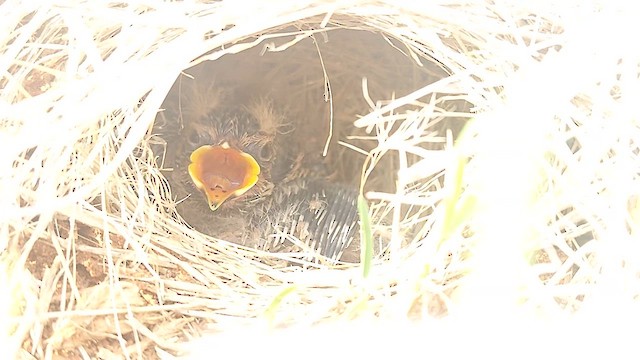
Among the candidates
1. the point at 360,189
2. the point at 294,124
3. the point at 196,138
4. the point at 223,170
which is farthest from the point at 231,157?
the point at 360,189

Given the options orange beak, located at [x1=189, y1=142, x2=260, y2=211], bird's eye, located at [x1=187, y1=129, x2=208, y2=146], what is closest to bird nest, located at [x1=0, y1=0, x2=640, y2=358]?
orange beak, located at [x1=189, y1=142, x2=260, y2=211]

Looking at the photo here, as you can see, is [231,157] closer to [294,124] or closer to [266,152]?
[266,152]

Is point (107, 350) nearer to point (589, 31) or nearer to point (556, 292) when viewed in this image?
point (556, 292)

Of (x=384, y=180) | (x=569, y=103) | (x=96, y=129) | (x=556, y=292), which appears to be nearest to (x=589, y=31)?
(x=569, y=103)

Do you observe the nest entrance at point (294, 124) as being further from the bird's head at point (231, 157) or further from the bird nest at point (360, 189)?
the bird nest at point (360, 189)

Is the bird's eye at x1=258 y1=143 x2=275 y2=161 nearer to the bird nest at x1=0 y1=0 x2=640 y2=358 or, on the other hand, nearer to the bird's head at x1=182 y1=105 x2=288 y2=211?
the bird's head at x1=182 y1=105 x2=288 y2=211
